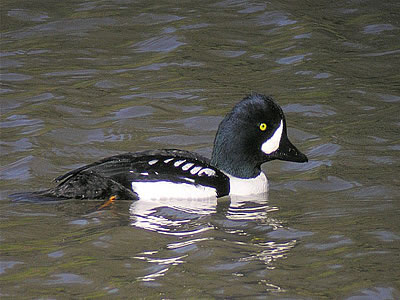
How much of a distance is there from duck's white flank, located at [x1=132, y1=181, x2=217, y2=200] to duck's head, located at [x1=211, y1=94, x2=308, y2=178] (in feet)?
1.64

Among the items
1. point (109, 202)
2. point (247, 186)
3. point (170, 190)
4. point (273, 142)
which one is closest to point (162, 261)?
point (109, 202)

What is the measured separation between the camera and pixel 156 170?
23.4 feet

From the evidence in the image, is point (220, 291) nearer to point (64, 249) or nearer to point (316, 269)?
point (316, 269)

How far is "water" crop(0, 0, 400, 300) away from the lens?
5375 mm

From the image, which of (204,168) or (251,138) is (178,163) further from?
(251,138)

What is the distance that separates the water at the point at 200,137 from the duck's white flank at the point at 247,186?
0.36 ft

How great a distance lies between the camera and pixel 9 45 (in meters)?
11.7

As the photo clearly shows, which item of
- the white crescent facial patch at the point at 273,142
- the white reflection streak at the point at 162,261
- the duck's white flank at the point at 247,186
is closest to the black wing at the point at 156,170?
the duck's white flank at the point at 247,186

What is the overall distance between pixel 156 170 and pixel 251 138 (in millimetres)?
983

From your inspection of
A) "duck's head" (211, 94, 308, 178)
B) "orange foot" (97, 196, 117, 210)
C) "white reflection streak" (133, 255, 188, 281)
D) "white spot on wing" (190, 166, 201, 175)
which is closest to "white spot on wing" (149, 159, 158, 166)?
"white spot on wing" (190, 166, 201, 175)

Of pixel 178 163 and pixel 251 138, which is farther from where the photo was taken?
pixel 251 138

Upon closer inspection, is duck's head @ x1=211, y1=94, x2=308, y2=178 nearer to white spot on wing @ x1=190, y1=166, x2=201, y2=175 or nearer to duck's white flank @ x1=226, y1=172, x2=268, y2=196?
duck's white flank @ x1=226, y1=172, x2=268, y2=196

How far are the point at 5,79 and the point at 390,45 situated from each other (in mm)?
5055

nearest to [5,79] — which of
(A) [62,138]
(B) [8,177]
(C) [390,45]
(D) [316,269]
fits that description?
(A) [62,138]
